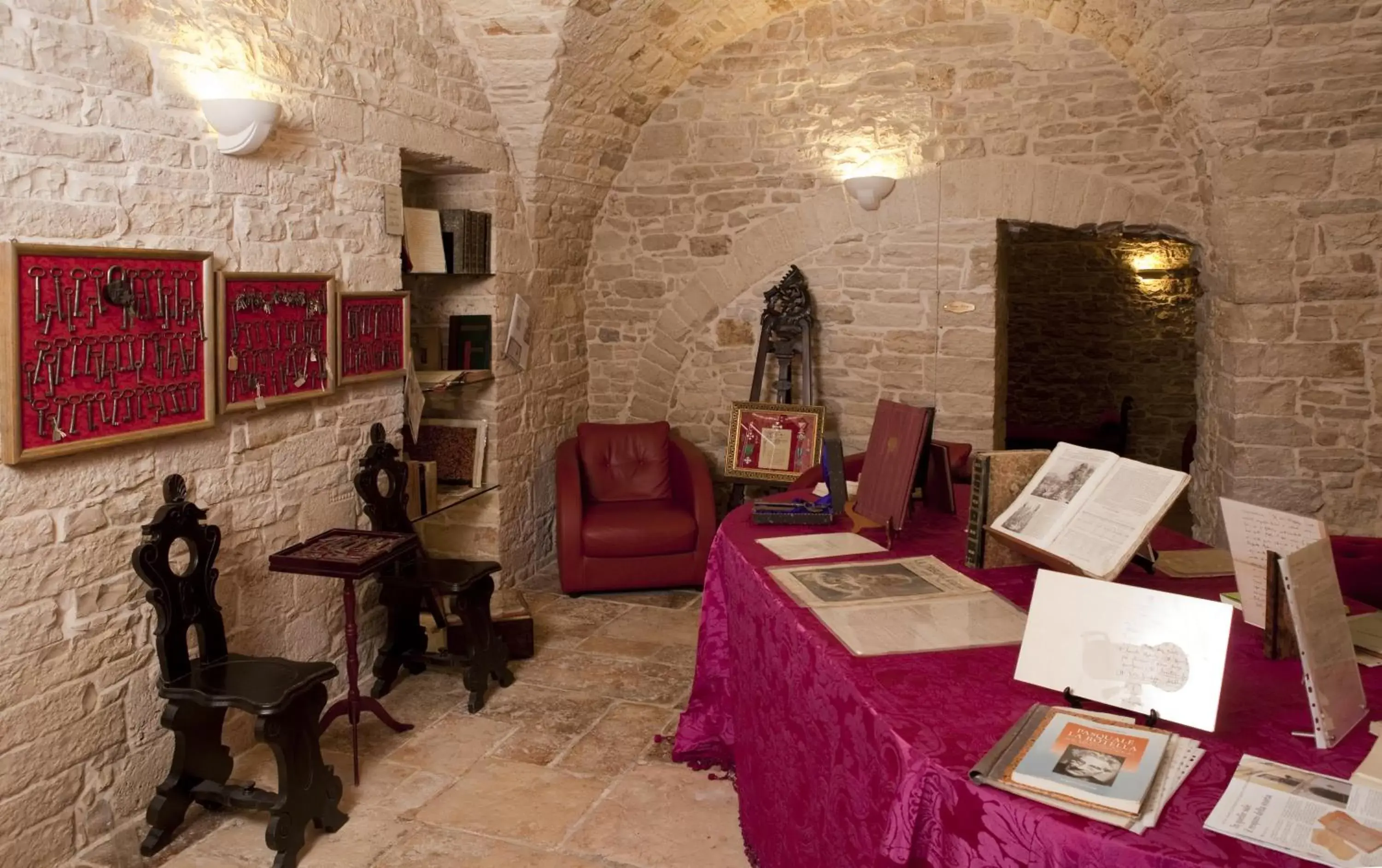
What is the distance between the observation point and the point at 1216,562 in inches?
106

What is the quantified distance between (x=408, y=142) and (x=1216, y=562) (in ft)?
11.6

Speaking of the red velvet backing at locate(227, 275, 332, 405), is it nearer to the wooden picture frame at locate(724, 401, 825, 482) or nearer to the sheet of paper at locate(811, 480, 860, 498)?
the sheet of paper at locate(811, 480, 860, 498)

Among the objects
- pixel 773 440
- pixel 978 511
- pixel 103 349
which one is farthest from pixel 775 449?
pixel 103 349

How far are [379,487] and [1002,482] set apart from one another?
2.79 meters

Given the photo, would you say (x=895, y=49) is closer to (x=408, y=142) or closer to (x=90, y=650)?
(x=408, y=142)

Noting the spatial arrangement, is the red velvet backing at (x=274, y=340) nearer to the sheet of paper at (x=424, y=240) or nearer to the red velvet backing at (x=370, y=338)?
the red velvet backing at (x=370, y=338)

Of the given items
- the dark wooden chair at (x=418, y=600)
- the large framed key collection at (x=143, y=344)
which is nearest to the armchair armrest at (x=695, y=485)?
the dark wooden chair at (x=418, y=600)

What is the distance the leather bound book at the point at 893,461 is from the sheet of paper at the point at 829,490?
156mm

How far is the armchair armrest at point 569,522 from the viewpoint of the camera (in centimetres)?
535

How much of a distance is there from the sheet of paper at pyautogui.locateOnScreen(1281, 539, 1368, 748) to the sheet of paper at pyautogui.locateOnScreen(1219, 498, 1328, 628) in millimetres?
128

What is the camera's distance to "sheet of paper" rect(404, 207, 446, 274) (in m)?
4.79

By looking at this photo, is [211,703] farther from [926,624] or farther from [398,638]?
[926,624]

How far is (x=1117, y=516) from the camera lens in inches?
93.5

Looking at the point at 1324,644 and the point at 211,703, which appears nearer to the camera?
the point at 1324,644
